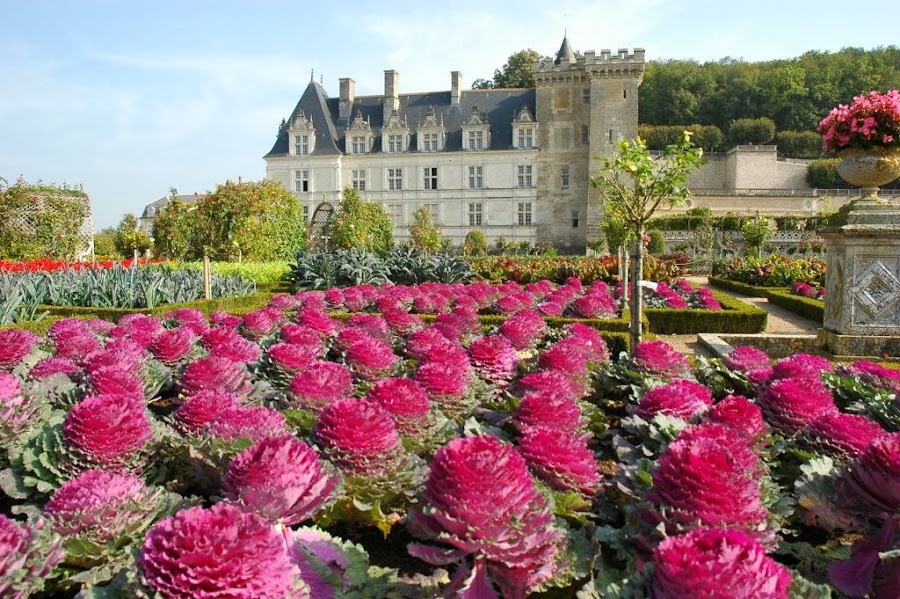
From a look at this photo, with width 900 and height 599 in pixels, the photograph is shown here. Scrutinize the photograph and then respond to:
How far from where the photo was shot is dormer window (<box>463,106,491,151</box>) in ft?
133

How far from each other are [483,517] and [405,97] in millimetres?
43560

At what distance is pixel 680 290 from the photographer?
1116 cm

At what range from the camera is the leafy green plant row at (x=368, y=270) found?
41.9ft

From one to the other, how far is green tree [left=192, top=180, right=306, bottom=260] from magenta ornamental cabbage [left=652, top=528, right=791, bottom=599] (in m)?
16.0

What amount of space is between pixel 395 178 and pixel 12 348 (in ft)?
128

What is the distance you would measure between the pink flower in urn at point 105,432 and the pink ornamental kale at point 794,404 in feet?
7.24

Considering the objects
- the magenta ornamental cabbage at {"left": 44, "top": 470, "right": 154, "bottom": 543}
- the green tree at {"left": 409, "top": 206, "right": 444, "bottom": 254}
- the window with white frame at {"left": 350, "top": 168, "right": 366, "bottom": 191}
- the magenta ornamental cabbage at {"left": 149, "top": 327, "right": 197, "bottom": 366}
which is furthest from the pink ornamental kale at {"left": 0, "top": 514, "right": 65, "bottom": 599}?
the window with white frame at {"left": 350, "top": 168, "right": 366, "bottom": 191}

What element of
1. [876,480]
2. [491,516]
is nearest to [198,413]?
[491,516]

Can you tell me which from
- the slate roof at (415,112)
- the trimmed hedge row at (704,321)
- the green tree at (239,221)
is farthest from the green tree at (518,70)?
the trimmed hedge row at (704,321)

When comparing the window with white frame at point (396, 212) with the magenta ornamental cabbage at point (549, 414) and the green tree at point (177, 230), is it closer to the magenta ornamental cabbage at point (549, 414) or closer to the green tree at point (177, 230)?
the green tree at point (177, 230)

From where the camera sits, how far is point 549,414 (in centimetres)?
223

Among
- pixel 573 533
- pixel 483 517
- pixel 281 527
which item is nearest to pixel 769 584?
pixel 483 517

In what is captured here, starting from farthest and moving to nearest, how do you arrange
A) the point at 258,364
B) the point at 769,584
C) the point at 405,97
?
the point at 405,97 < the point at 258,364 < the point at 769,584

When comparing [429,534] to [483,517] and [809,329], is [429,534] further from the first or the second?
[809,329]
